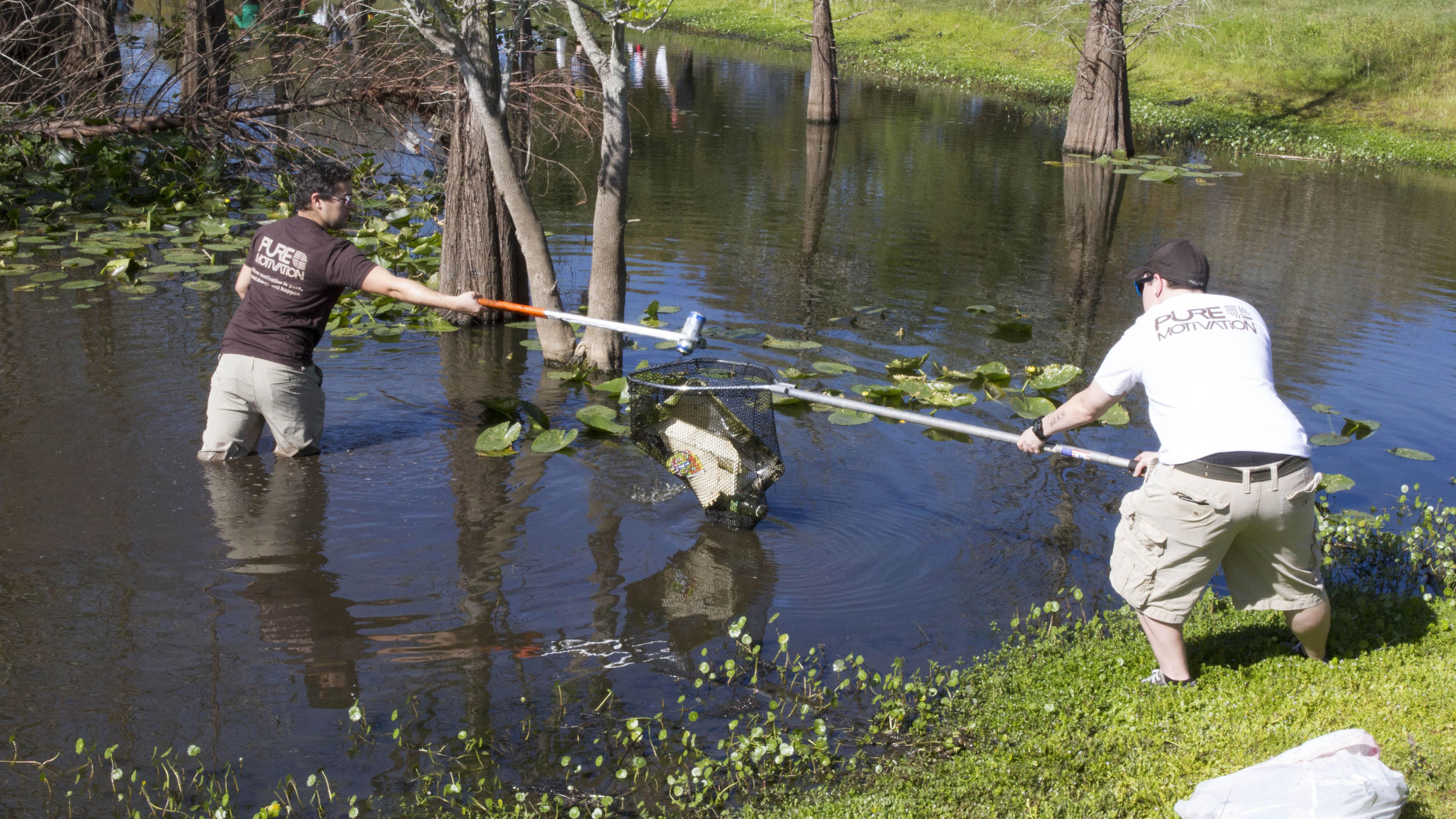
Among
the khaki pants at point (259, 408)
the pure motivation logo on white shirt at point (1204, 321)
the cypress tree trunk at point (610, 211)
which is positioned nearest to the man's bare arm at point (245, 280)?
the khaki pants at point (259, 408)

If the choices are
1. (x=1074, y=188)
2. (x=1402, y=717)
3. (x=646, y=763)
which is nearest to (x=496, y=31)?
(x=646, y=763)

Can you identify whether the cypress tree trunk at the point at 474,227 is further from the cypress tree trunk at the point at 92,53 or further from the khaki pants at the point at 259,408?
the cypress tree trunk at the point at 92,53

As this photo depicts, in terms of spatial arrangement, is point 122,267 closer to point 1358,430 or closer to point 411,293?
point 411,293

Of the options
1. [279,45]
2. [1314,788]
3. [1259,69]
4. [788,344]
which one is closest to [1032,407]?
[788,344]

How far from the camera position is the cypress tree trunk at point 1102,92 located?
21.7m

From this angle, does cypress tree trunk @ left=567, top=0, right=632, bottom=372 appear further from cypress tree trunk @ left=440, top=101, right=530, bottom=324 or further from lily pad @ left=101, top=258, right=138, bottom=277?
lily pad @ left=101, top=258, right=138, bottom=277

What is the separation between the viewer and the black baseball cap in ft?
14.4

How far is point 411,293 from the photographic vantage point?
5.83 meters

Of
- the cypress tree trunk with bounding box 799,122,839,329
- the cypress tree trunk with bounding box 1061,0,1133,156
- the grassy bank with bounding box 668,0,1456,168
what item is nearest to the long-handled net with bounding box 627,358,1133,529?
the cypress tree trunk with bounding box 799,122,839,329

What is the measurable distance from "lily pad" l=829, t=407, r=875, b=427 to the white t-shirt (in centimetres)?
371

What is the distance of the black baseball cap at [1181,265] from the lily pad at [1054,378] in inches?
165

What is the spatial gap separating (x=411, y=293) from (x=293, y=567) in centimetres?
152

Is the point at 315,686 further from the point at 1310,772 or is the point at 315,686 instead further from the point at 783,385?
the point at 1310,772

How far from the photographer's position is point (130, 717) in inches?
172
